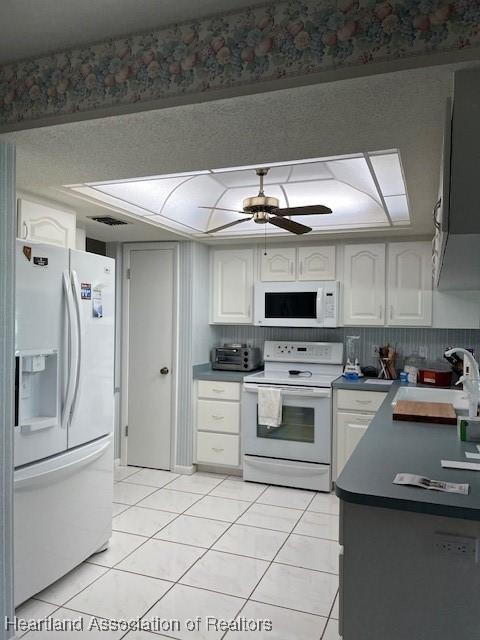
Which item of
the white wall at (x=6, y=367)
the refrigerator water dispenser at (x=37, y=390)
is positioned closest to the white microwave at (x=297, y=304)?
the refrigerator water dispenser at (x=37, y=390)

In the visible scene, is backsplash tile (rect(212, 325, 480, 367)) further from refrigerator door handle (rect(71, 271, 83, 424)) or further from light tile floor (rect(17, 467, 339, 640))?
refrigerator door handle (rect(71, 271, 83, 424))

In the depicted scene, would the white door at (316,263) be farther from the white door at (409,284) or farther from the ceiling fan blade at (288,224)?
the ceiling fan blade at (288,224)

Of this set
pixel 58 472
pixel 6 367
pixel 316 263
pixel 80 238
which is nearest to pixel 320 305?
pixel 316 263

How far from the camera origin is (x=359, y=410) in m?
4.01

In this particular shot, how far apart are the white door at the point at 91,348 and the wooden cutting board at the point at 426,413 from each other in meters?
1.67

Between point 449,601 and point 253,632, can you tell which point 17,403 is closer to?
point 253,632

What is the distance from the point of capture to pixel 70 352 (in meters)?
2.65

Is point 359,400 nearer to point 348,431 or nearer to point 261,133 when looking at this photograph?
point 348,431

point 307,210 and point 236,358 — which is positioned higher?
point 307,210

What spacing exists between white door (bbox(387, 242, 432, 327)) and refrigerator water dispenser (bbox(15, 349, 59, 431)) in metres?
2.84

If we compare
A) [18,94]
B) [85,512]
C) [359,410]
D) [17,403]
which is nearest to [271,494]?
[359,410]

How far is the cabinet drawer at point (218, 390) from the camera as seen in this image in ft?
14.6

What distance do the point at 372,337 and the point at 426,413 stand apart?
6.85 feet

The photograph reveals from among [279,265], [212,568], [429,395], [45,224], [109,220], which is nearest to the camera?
[212,568]
